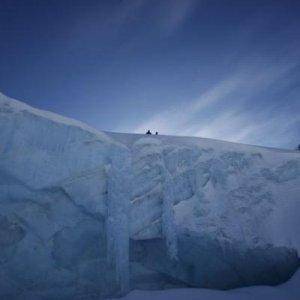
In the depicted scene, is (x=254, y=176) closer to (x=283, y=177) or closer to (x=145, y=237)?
(x=283, y=177)

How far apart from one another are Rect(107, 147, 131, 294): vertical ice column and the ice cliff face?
51 mm

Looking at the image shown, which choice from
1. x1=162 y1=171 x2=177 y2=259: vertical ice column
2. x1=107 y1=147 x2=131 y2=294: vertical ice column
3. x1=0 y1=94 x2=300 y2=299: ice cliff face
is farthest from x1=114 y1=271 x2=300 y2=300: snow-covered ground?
x1=162 y1=171 x2=177 y2=259: vertical ice column

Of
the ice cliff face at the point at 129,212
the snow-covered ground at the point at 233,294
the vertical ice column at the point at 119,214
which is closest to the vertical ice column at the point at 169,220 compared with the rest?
the ice cliff face at the point at 129,212

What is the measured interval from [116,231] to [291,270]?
9809mm

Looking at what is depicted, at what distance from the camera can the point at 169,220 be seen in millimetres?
17328

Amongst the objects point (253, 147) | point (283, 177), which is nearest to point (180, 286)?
point (283, 177)

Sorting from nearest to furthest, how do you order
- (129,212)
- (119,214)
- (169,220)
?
(119,214) → (129,212) → (169,220)

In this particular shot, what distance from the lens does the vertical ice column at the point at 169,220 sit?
16.9m

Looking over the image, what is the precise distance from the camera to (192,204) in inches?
750

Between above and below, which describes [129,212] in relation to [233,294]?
above

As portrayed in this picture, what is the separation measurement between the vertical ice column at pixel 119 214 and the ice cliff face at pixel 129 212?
0.17 feet

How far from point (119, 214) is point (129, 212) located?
0.73 metres

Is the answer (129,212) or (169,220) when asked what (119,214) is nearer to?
(129,212)

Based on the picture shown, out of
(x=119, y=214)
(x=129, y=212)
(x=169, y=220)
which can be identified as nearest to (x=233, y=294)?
(x=169, y=220)
